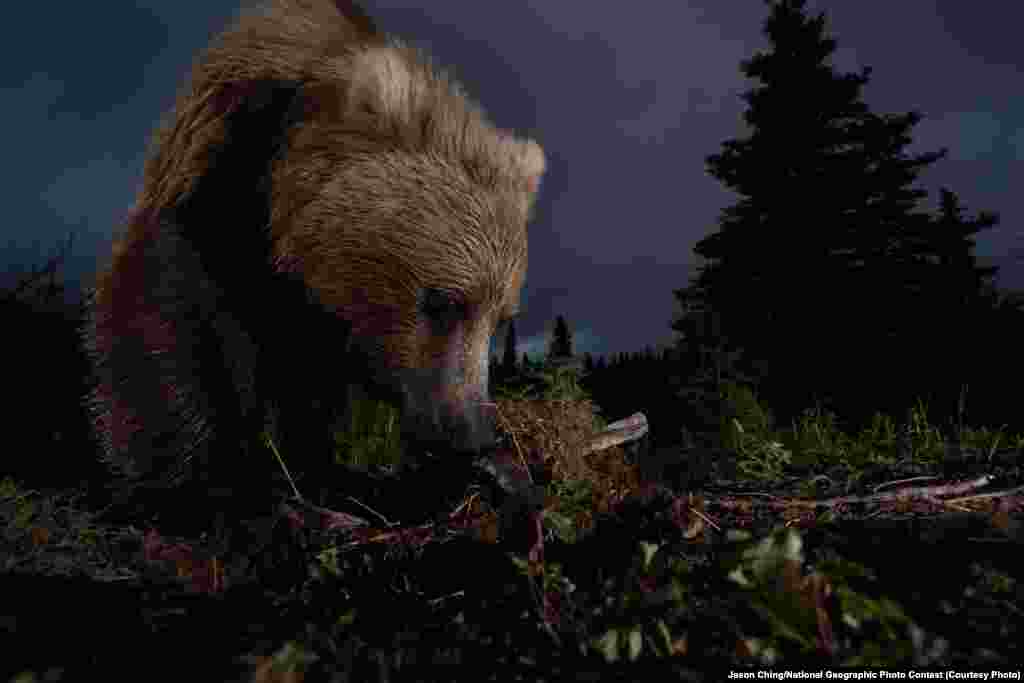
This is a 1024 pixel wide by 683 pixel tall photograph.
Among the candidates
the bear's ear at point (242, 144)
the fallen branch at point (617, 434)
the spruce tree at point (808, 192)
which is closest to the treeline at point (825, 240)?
the spruce tree at point (808, 192)

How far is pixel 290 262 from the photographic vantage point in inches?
113

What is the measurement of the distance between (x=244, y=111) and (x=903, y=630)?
9.94 ft

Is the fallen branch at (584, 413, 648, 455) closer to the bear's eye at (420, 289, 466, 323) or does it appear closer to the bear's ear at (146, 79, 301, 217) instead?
the bear's eye at (420, 289, 466, 323)

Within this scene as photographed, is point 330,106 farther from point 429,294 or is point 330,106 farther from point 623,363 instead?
point 623,363

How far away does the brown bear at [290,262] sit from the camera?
2793mm

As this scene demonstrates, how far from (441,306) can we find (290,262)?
2.45ft

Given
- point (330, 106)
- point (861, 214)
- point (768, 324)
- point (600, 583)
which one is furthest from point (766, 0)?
point (600, 583)

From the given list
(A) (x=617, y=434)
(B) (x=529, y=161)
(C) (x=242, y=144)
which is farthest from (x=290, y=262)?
(A) (x=617, y=434)

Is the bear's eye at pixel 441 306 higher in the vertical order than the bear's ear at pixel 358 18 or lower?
lower

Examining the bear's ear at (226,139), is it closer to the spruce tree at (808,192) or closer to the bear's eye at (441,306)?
the bear's eye at (441,306)

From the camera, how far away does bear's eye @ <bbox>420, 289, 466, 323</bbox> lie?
122 inches

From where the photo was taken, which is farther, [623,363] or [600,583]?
[623,363]

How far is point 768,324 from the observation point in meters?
16.1

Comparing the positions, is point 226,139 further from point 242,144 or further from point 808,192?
point 808,192
